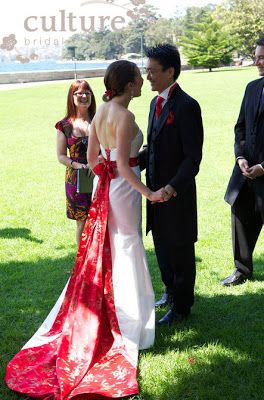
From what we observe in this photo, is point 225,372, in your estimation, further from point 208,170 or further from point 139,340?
point 208,170

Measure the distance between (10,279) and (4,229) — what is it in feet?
6.96

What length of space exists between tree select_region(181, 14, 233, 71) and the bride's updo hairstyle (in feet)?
194

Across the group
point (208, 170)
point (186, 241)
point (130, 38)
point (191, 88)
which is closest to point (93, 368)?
point (186, 241)

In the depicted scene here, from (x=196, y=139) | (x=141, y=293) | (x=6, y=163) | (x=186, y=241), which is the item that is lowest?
(x=6, y=163)

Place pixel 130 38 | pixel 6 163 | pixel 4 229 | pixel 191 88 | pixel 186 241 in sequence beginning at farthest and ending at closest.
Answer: pixel 130 38 → pixel 191 88 → pixel 6 163 → pixel 4 229 → pixel 186 241

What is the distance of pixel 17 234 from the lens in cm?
787

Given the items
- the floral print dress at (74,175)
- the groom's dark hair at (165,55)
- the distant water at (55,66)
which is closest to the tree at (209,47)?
the distant water at (55,66)

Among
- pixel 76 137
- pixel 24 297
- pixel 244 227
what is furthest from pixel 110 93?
pixel 24 297

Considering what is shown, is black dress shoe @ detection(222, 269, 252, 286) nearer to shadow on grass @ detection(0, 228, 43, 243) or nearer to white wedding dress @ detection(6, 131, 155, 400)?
white wedding dress @ detection(6, 131, 155, 400)

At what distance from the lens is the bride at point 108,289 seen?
13.1ft

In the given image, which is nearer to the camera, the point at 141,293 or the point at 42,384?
the point at 42,384

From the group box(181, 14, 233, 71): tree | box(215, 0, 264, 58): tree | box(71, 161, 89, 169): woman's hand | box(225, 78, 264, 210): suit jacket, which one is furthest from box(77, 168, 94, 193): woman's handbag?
box(215, 0, 264, 58): tree

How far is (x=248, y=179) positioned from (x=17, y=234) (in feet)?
12.0

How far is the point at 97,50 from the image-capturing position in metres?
Answer: 136
